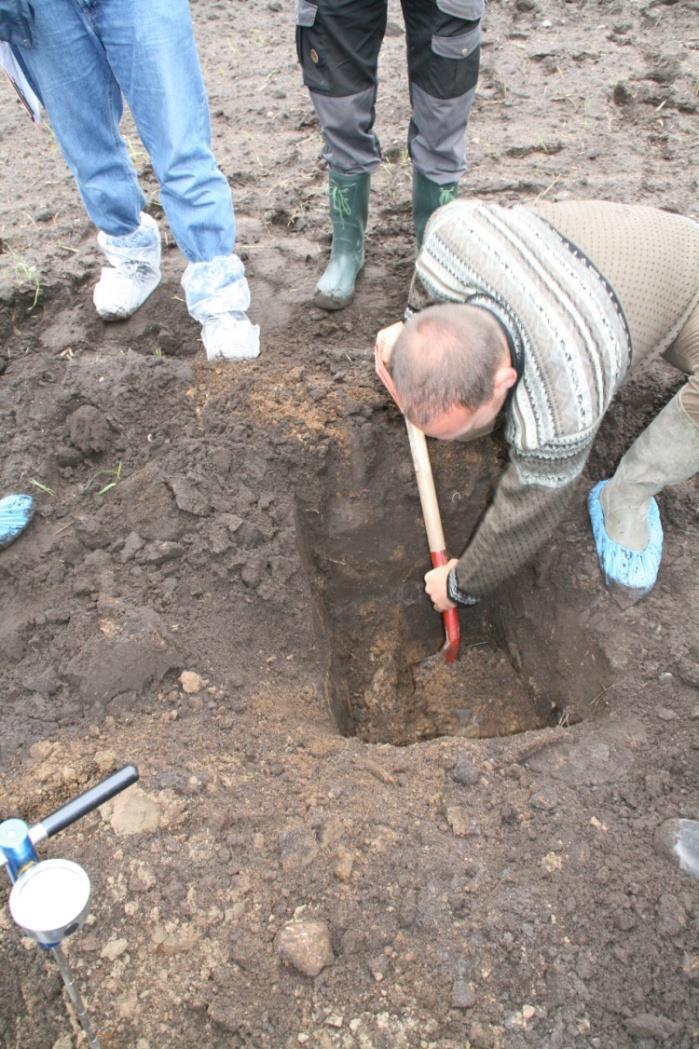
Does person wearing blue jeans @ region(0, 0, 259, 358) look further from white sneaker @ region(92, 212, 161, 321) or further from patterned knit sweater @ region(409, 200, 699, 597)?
patterned knit sweater @ region(409, 200, 699, 597)

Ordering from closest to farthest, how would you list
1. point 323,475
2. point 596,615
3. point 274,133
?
point 596,615 → point 323,475 → point 274,133

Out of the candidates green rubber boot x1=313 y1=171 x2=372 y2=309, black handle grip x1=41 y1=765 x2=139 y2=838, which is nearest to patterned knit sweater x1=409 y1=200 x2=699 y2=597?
green rubber boot x1=313 y1=171 x2=372 y2=309

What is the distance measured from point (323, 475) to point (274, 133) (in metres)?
2.76

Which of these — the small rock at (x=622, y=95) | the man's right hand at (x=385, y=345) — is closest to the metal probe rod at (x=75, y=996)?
the man's right hand at (x=385, y=345)

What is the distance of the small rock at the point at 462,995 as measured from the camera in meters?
1.58

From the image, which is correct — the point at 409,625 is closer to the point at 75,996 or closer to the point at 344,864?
the point at 344,864

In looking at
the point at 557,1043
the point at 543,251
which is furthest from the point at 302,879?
the point at 543,251

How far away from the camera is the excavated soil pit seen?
2643 millimetres

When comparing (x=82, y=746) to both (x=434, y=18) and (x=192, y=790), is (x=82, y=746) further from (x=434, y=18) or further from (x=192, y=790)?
(x=434, y=18)

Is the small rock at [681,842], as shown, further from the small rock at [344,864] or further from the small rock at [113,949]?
the small rock at [113,949]

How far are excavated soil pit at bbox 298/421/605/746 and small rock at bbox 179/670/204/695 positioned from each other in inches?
19.1

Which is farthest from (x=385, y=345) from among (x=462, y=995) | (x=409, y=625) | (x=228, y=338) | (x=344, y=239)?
(x=462, y=995)

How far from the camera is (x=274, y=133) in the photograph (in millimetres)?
4391

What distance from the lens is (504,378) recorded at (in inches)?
72.0
